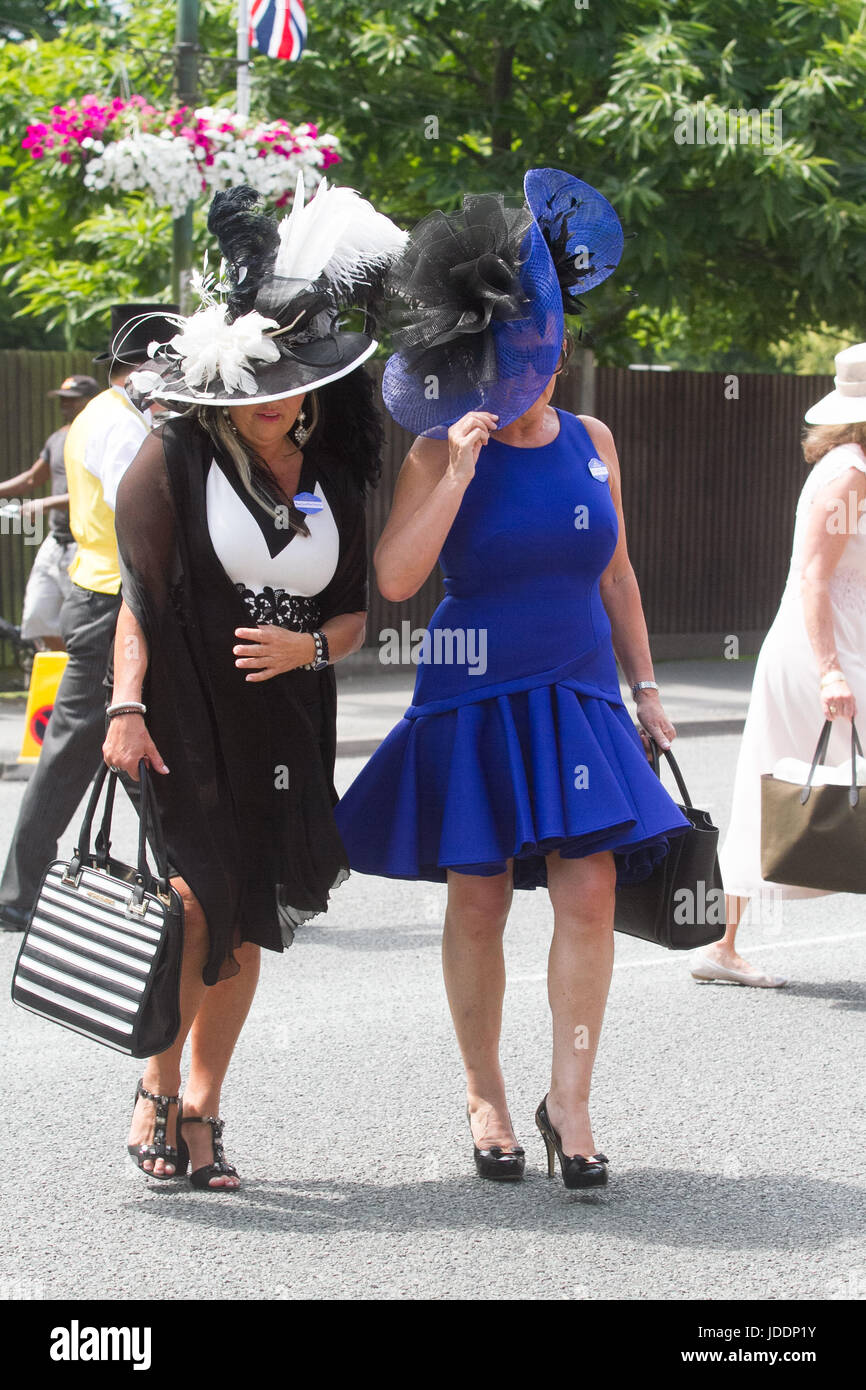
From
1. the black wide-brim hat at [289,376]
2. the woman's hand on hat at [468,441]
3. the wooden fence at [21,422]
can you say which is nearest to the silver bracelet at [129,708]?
the black wide-brim hat at [289,376]

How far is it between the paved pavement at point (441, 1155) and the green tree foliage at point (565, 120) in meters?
8.39

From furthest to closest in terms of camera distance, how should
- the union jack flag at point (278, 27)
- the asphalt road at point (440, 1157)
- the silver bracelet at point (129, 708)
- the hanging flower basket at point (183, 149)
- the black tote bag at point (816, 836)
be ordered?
the union jack flag at point (278, 27)
the hanging flower basket at point (183, 149)
the black tote bag at point (816, 836)
the silver bracelet at point (129, 708)
the asphalt road at point (440, 1157)

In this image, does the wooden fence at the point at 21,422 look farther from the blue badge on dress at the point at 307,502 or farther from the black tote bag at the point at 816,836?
the blue badge on dress at the point at 307,502

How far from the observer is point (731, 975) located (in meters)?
5.30

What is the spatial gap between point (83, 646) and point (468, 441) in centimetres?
253

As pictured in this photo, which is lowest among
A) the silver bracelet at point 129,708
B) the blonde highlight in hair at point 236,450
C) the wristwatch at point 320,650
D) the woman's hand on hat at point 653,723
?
the woman's hand on hat at point 653,723

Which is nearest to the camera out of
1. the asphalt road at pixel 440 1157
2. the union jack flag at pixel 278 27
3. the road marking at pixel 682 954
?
the asphalt road at pixel 440 1157

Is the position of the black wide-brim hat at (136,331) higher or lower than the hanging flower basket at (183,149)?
lower

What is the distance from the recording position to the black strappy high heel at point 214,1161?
11.5 ft

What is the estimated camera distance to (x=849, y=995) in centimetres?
520

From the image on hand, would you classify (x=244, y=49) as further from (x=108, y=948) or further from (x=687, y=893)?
(x=108, y=948)

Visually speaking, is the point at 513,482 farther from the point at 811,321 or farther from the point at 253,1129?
the point at 811,321

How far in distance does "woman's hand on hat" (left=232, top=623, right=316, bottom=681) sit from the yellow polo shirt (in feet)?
7.22
